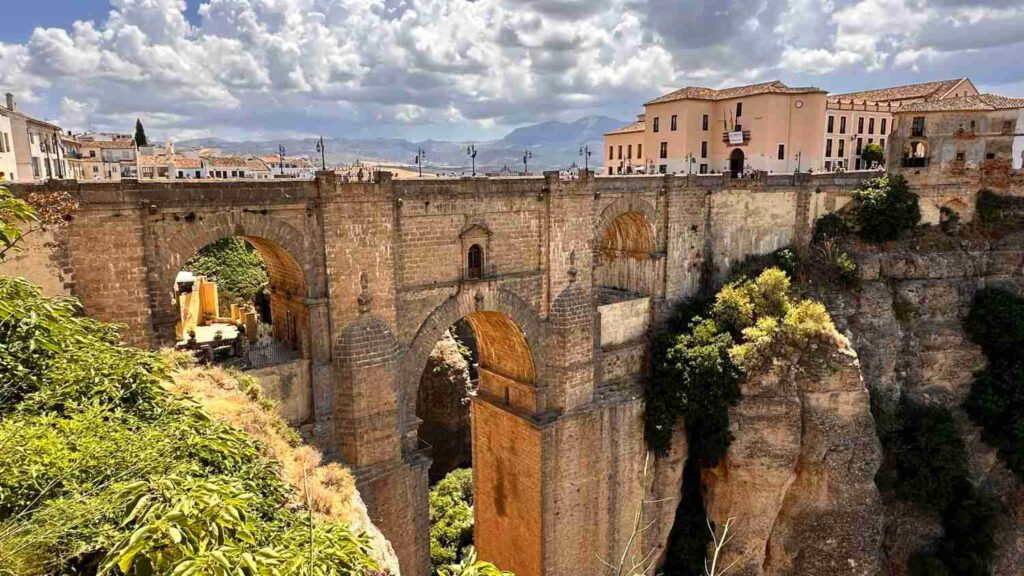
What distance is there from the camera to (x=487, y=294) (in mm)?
18047

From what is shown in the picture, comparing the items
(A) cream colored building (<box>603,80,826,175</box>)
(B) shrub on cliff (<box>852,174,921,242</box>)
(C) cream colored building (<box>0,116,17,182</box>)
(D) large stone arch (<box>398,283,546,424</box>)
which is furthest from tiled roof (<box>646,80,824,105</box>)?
(C) cream colored building (<box>0,116,17,182</box>)

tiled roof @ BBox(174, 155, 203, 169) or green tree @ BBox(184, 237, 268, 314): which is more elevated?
tiled roof @ BBox(174, 155, 203, 169)

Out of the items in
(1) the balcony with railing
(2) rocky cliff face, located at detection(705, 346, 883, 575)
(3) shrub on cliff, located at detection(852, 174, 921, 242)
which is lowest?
(2) rocky cliff face, located at detection(705, 346, 883, 575)

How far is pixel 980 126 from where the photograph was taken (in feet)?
Answer: 94.7

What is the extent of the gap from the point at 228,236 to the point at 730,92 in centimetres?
3579

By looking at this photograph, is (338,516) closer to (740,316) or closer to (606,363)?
(606,363)

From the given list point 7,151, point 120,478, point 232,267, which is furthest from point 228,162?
point 120,478

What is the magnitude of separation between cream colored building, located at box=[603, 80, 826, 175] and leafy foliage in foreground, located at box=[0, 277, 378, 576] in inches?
1387

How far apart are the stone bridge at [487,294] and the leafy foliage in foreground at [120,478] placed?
15.0 ft

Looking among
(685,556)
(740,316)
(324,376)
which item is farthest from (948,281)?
(324,376)

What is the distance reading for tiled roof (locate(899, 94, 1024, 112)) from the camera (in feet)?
94.3

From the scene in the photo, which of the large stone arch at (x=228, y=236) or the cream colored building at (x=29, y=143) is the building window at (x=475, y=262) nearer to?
the large stone arch at (x=228, y=236)

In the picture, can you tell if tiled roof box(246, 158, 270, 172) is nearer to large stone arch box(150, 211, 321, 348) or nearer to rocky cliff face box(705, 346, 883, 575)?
large stone arch box(150, 211, 321, 348)

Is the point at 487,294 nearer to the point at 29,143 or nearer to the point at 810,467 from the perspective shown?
the point at 810,467
